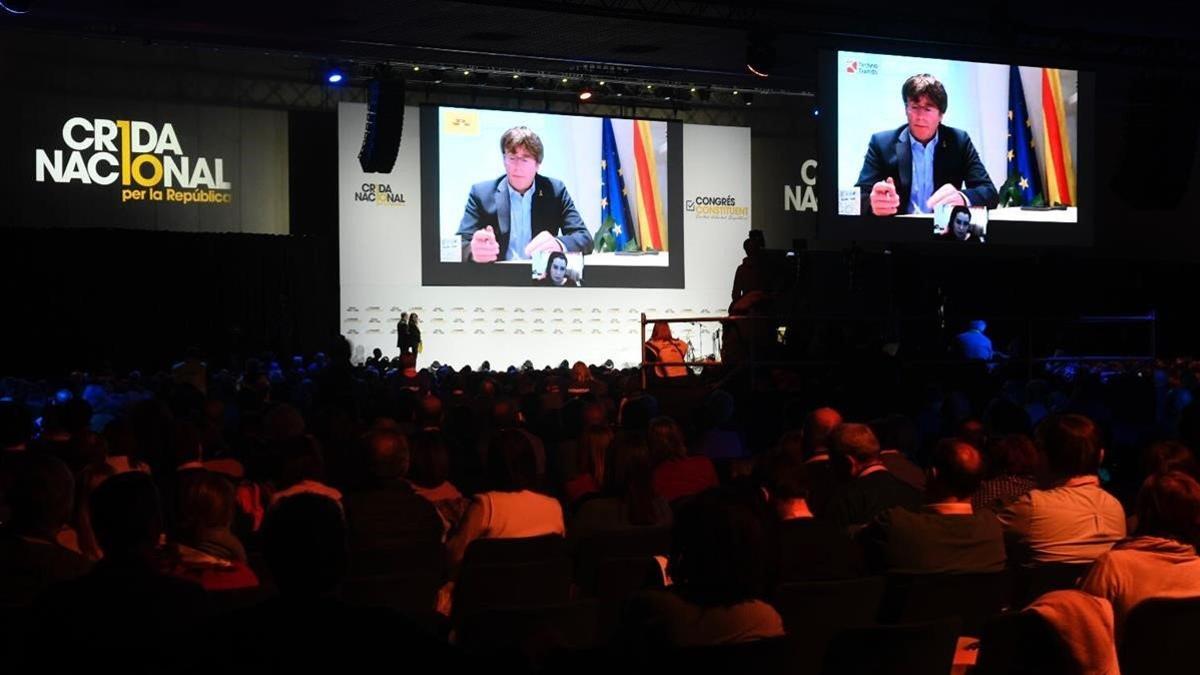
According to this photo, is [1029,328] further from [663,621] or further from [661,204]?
[661,204]

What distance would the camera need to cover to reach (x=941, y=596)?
11.7ft

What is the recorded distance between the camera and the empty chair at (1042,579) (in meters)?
3.82

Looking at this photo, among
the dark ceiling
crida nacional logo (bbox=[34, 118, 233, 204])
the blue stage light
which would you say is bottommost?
crida nacional logo (bbox=[34, 118, 233, 204])

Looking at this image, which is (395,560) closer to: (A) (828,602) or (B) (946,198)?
(A) (828,602)

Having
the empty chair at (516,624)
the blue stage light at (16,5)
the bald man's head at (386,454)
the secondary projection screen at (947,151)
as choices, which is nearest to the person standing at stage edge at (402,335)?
the blue stage light at (16,5)

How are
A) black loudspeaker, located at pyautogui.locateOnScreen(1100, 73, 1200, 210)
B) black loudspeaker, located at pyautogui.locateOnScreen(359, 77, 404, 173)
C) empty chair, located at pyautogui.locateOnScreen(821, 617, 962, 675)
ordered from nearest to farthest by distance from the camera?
empty chair, located at pyautogui.locateOnScreen(821, 617, 962, 675) < black loudspeaker, located at pyautogui.locateOnScreen(1100, 73, 1200, 210) < black loudspeaker, located at pyautogui.locateOnScreen(359, 77, 404, 173)

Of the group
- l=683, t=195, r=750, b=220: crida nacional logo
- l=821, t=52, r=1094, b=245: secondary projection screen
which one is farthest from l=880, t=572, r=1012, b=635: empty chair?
l=683, t=195, r=750, b=220: crida nacional logo

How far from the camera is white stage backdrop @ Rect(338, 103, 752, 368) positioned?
1883 cm

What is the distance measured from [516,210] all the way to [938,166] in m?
7.46

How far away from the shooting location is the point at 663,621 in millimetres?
2531

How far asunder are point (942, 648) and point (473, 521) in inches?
80.4

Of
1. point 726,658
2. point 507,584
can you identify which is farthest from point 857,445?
point 726,658

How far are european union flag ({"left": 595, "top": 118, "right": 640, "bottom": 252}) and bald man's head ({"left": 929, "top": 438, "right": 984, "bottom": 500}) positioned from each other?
1564 cm

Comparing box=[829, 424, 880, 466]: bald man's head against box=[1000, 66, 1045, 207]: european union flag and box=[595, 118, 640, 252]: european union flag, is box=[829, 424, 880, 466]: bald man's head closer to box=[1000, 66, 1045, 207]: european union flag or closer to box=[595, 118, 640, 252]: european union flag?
box=[1000, 66, 1045, 207]: european union flag
